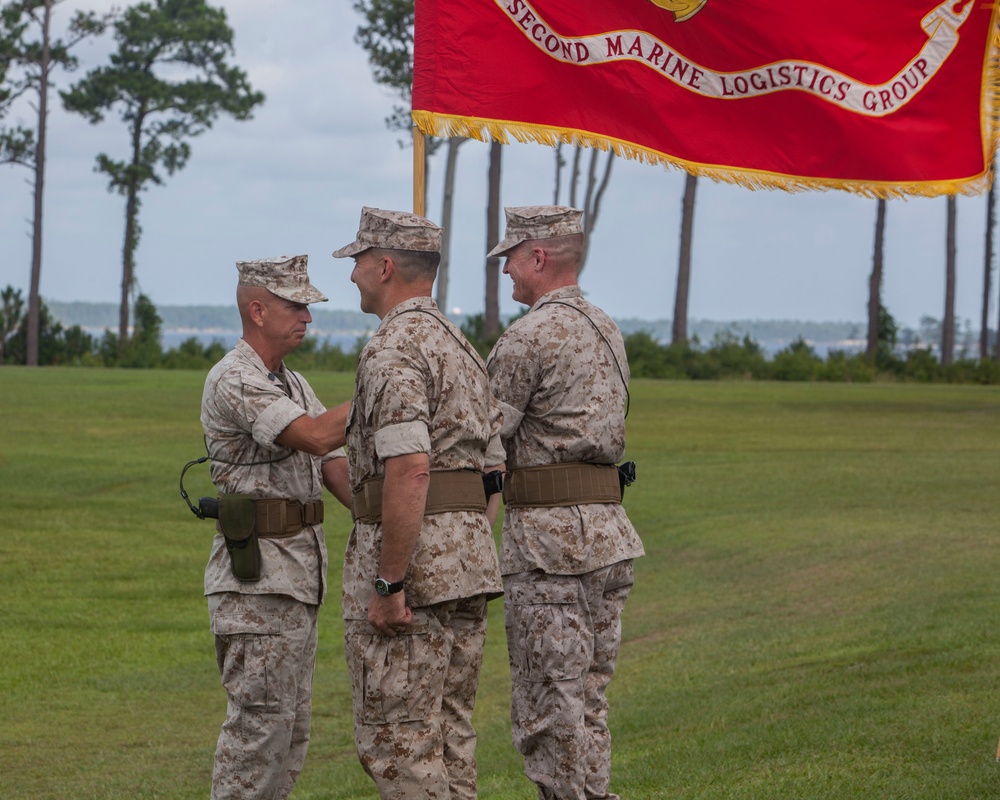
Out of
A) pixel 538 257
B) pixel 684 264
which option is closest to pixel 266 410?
pixel 538 257

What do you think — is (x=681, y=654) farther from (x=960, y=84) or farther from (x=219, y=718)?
(x=960, y=84)

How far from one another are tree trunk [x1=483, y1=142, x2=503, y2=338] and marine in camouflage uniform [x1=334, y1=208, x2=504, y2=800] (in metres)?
35.4

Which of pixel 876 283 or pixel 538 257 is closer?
pixel 538 257

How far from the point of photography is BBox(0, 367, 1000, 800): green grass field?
668cm

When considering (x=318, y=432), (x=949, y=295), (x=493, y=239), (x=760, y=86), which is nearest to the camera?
(x=318, y=432)

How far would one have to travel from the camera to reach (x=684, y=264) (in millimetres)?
45344

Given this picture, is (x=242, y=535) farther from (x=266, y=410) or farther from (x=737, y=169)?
(x=737, y=169)

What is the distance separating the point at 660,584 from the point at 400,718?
823cm

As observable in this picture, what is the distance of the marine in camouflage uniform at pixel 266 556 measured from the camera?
15.8 ft

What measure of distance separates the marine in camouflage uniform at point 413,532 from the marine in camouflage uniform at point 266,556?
42cm

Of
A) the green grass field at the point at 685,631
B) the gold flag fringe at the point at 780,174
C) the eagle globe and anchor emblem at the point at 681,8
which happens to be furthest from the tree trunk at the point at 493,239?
the eagle globe and anchor emblem at the point at 681,8

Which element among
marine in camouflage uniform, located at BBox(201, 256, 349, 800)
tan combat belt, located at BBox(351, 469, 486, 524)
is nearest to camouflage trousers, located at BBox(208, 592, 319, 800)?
marine in camouflage uniform, located at BBox(201, 256, 349, 800)

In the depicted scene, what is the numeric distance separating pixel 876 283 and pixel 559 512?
4635 cm

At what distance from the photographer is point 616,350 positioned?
5.35 metres
